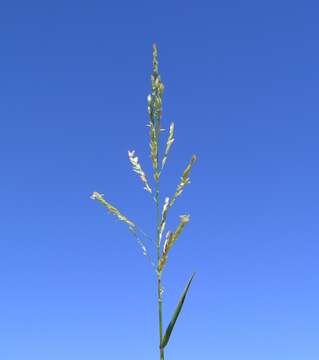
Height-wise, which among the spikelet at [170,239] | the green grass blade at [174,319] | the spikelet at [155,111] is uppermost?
the spikelet at [155,111]

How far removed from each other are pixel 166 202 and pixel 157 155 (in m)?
0.40

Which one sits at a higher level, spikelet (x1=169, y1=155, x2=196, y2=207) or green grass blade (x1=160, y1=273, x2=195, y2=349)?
spikelet (x1=169, y1=155, x2=196, y2=207)

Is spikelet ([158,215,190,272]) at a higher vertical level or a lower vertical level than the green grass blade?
higher

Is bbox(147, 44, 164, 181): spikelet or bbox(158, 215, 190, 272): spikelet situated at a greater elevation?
bbox(147, 44, 164, 181): spikelet

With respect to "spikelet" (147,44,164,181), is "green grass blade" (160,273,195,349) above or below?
below

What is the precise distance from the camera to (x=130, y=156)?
15.5ft

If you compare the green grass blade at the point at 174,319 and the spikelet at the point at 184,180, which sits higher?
the spikelet at the point at 184,180

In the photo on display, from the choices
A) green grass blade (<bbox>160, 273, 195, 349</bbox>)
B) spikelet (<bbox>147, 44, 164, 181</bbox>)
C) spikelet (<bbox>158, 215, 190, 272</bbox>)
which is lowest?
green grass blade (<bbox>160, 273, 195, 349</bbox>)

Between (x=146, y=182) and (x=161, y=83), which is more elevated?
(x=161, y=83)

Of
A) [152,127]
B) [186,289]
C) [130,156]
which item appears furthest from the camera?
[130,156]

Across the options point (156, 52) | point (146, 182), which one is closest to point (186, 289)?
point (146, 182)

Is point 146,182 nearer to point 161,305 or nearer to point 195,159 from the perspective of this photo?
point 195,159

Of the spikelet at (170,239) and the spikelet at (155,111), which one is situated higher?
the spikelet at (155,111)

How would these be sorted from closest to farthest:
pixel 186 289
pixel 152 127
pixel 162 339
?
pixel 162 339
pixel 186 289
pixel 152 127
